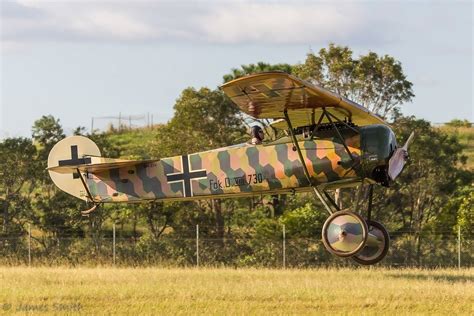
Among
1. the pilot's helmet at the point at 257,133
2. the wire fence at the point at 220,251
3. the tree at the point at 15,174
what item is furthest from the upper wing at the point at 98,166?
the tree at the point at 15,174

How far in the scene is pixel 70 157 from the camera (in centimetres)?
2408

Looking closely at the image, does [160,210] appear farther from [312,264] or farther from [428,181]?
[428,181]

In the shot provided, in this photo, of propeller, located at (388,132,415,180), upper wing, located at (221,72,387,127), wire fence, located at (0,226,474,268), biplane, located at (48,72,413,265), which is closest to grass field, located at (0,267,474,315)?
biplane, located at (48,72,413,265)

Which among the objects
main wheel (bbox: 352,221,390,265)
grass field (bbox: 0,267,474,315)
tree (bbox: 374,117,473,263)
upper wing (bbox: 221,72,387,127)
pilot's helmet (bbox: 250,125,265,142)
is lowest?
grass field (bbox: 0,267,474,315)

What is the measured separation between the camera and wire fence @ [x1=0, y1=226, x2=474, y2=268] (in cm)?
3341

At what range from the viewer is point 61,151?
79.1ft

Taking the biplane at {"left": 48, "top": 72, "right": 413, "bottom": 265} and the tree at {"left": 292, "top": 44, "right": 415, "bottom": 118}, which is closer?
the biplane at {"left": 48, "top": 72, "right": 413, "bottom": 265}

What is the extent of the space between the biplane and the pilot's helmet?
0.62ft

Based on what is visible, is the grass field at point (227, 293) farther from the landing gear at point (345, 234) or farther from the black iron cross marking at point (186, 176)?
the black iron cross marking at point (186, 176)

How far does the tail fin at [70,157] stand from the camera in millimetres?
23781

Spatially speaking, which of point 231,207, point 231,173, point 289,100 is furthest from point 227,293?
point 231,207

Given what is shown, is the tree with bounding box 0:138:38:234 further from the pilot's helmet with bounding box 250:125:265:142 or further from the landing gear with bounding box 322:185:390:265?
the landing gear with bounding box 322:185:390:265

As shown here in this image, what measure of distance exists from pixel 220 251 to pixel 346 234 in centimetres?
1509

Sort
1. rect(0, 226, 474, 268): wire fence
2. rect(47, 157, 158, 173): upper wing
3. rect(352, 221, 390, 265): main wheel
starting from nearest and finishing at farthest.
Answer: rect(352, 221, 390, 265): main wheel → rect(47, 157, 158, 173): upper wing → rect(0, 226, 474, 268): wire fence
